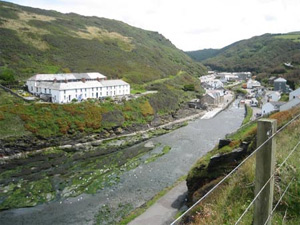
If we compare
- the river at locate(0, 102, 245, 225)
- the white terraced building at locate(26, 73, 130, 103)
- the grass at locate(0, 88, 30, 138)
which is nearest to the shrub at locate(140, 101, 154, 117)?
the white terraced building at locate(26, 73, 130, 103)

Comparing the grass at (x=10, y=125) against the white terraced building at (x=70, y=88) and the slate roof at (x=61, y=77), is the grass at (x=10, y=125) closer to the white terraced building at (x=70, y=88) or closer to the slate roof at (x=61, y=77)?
the white terraced building at (x=70, y=88)

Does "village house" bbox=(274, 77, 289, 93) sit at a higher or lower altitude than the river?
higher

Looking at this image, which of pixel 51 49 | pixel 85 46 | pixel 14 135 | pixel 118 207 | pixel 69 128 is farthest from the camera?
pixel 85 46

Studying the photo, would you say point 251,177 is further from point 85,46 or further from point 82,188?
point 85,46

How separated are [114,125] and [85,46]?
5695 centimetres

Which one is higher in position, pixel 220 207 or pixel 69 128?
pixel 220 207

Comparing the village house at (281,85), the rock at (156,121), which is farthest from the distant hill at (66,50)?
the village house at (281,85)

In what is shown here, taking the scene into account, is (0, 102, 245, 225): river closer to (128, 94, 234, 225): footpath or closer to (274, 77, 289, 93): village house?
(128, 94, 234, 225): footpath

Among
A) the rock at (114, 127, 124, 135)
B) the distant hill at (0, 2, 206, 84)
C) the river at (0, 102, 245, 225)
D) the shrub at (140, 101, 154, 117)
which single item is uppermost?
the distant hill at (0, 2, 206, 84)

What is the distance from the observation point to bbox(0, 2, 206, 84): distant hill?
76.1m

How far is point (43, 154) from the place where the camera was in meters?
38.7

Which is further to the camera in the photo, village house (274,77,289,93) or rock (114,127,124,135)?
village house (274,77,289,93)

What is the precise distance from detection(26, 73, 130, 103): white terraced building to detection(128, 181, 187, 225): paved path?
3631 centimetres

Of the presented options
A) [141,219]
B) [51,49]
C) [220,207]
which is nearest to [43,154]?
[141,219]
